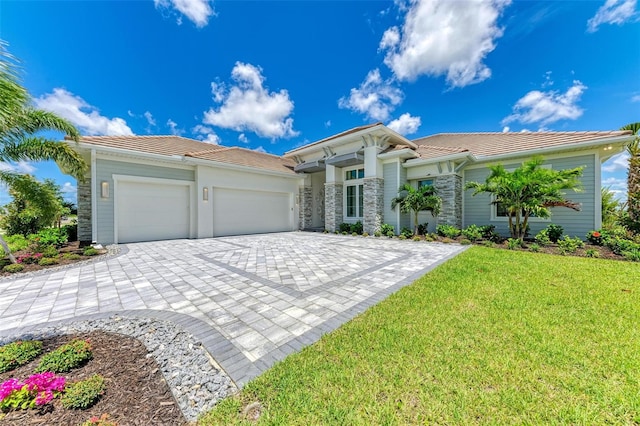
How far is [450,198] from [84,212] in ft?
55.9

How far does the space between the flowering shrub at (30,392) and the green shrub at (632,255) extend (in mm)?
12304

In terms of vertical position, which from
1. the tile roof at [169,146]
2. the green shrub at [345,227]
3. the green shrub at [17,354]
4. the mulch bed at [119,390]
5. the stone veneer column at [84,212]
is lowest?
the mulch bed at [119,390]

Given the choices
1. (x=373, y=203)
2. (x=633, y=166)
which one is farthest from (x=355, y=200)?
(x=633, y=166)

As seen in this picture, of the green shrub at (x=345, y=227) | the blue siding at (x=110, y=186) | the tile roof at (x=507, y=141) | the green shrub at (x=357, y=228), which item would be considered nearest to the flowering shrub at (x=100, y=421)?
the blue siding at (x=110, y=186)

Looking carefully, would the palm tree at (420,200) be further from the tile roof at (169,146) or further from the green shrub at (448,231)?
the tile roof at (169,146)

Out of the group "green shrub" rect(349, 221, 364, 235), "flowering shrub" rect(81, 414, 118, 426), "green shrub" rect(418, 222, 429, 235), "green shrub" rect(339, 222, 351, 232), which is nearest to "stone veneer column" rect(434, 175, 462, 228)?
"green shrub" rect(418, 222, 429, 235)

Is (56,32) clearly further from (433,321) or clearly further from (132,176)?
(433,321)

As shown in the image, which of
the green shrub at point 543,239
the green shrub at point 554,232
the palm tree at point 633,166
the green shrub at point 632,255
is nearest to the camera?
the green shrub at point 632,255

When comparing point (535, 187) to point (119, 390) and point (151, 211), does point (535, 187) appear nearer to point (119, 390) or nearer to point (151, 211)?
point (119, 390)

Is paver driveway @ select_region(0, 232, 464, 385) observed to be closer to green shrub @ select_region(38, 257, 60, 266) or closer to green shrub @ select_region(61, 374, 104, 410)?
green shrub @ select_region(61, 374, 104, 410)

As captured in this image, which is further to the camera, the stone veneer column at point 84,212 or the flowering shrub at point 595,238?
the stone veneer column at point 84,212

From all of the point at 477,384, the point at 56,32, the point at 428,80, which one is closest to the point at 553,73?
the point at 428,80

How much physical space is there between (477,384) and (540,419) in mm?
408

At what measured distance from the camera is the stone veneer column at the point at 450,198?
1101 centimetres
